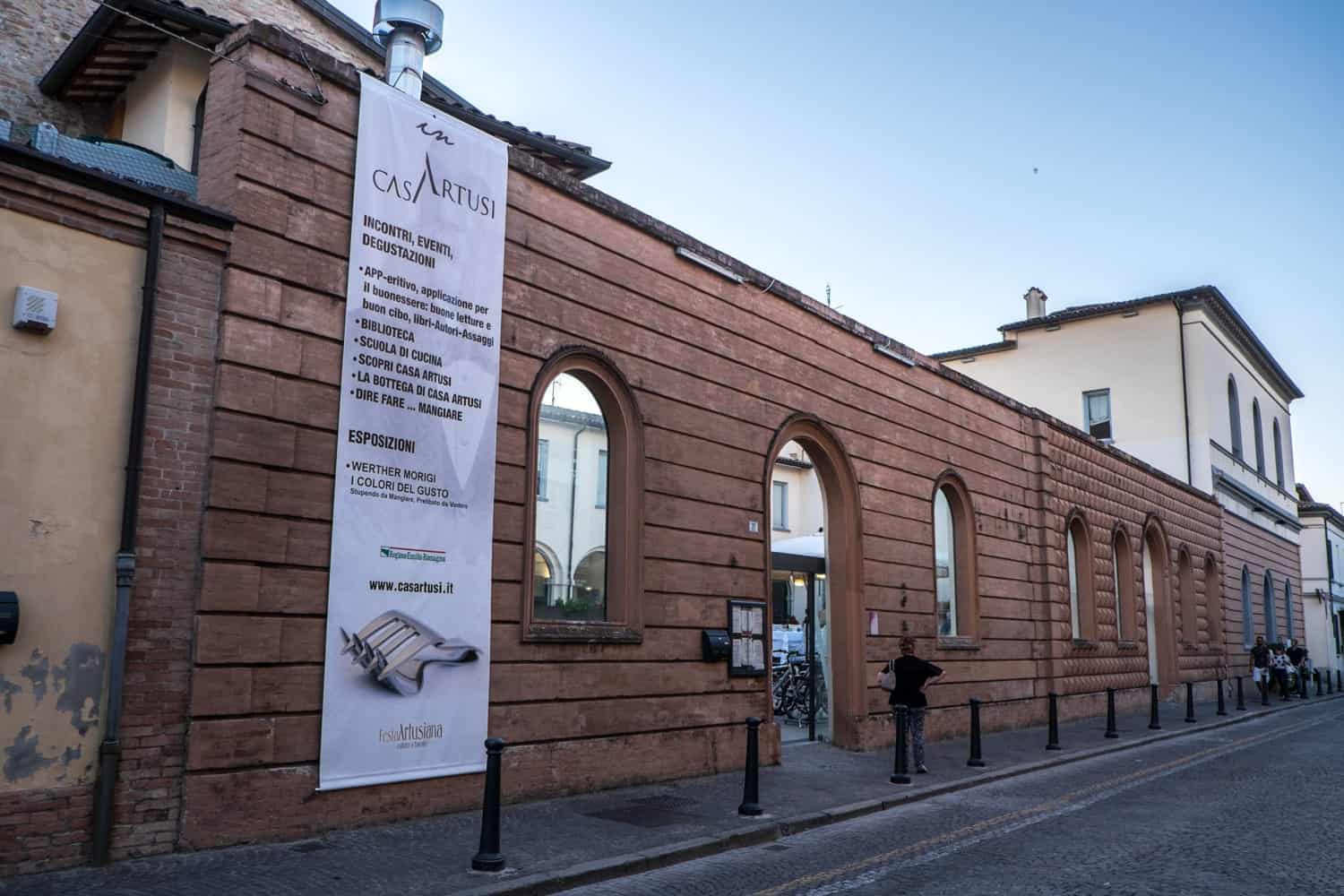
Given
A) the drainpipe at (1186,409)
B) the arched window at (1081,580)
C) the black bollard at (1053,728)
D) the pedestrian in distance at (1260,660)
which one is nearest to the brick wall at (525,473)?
the black bollard at (1053,728)

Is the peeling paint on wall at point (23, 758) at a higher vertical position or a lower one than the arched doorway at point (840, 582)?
lower

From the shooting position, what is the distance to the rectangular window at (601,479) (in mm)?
11445

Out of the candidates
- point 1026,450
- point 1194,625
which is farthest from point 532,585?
point 1194,625

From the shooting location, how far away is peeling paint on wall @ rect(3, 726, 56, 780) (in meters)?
6.55

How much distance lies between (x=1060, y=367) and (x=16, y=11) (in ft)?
100

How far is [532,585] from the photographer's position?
10102mm

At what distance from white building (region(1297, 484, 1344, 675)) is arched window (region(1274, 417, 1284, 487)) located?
11.4m

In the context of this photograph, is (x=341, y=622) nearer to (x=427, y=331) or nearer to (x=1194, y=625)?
(x=427, y=331)

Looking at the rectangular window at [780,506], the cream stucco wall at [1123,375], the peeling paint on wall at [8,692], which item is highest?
the cream stucco wall at [1123,375]

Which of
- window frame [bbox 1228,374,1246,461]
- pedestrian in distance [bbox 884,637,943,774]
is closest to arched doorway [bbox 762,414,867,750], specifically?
pedestrian in distance [bbox 884,637,943,774]

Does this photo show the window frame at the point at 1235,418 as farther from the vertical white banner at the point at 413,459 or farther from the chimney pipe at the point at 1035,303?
the vertical white banner at the point at 413,459

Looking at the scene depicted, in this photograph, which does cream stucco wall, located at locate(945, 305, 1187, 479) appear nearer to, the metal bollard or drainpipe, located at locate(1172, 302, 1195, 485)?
drainpipe, located at locate(1172, 302, 1195, 485)

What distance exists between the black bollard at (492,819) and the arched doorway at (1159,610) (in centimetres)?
2392

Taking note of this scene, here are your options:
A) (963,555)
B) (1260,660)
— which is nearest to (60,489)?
(963,555)
